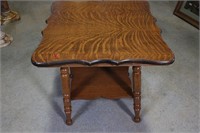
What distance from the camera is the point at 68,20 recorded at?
4.56 ft

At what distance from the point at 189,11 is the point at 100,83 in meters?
1.48

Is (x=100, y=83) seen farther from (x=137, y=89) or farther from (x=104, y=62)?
(x=104, y=62)

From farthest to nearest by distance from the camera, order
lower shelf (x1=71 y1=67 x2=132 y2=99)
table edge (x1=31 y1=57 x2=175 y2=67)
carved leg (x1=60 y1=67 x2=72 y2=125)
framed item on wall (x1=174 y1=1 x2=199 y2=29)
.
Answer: framed item on wall (x1=174 y1=1 x2=199 y2=29), lower shelf (x1=71 y1=67 x2=132 y2=99), carved leg (x1=60 y1=67 x2=72 y2=125), table edge (x1=31 y1=57 x2=175 y2=67)

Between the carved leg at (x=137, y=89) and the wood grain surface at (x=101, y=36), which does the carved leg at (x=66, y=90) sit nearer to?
the wood grain surface at (x=101, y=36)

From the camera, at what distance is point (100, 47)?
114 centimetres

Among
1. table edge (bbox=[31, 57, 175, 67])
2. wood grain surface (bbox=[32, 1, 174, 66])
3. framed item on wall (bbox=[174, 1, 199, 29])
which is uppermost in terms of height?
wood grain surface (bbox=[32, 1, 174, 66])

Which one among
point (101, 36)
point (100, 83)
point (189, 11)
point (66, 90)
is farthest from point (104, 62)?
point (189, 11)

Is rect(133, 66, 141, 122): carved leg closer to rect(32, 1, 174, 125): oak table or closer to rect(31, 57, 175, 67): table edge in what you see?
rect(32, 1, 174, 125): oak table

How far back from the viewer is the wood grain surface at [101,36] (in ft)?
A: 3.55

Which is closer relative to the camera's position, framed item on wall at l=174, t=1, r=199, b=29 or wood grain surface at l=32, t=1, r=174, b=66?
wood grain surface at l=32, t=1, r=174, b=66

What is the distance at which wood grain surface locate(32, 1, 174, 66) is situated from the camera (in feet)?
3.55

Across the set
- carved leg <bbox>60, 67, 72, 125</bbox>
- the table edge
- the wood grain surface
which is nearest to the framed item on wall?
the wood grain surface

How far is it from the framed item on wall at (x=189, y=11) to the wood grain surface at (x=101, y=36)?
3.43 ft

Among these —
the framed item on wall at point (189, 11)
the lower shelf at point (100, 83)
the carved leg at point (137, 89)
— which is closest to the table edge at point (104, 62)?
the carved leg at point (137, 89)
